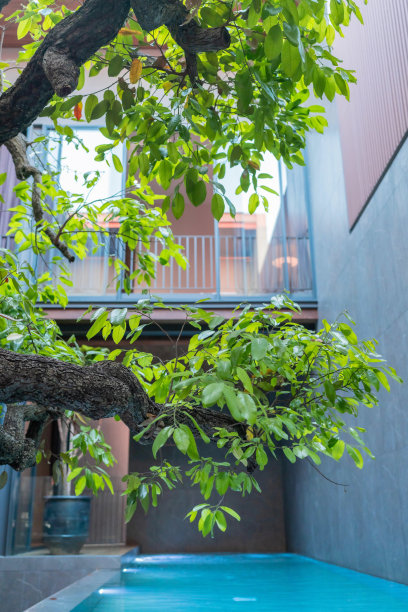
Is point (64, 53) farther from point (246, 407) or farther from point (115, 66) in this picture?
point (246, 407)

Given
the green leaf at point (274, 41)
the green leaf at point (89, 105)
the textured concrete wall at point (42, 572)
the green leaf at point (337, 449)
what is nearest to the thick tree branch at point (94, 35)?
the green leaf at point (89, 105)

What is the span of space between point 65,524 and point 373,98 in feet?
18.1

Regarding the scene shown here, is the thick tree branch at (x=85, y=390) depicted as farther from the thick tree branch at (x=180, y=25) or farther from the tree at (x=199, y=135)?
the thick tree branch at (x=180, y=25)

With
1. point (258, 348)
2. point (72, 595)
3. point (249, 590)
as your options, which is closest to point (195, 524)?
point (249, 590)

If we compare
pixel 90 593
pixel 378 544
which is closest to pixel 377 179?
pixel 378 544

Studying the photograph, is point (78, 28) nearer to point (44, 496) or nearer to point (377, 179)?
point (377, 179)

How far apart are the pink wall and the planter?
4.47 m

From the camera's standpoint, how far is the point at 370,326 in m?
5.33

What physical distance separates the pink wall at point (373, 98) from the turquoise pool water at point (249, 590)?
3.26 m

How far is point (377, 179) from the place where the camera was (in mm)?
5016

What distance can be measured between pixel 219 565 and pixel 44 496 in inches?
96.7

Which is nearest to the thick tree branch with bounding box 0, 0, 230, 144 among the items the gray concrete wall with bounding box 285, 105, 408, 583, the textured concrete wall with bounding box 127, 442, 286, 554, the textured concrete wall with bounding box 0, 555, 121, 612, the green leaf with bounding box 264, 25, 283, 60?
the green leaf with bounding box 264, 25, 283, 60

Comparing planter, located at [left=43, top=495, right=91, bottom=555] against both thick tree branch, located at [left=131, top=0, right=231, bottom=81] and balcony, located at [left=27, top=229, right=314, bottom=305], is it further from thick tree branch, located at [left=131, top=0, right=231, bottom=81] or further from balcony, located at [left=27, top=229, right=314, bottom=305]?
thick tree branch, located at [left=131, top=0, right=231, bottom=81]

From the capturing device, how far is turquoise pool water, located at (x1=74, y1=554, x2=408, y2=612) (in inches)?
157
